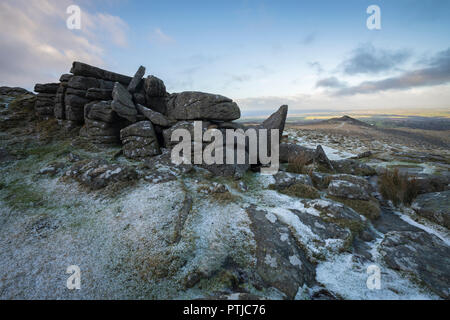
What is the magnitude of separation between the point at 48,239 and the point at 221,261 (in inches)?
214

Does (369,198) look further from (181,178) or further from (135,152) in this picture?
(135,152)

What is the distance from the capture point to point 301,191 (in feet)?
28.1

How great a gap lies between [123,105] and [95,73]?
4908 millimetres

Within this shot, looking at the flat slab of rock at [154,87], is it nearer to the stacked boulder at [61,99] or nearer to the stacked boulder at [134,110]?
the stacked boulder at [134,110]

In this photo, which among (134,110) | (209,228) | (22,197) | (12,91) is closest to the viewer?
(209,228)

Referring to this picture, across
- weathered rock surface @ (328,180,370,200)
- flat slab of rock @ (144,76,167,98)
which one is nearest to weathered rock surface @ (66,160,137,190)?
flat slab of rock @ (144,76,167,98)

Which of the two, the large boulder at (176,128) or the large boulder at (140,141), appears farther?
the large boulder at (176,128)

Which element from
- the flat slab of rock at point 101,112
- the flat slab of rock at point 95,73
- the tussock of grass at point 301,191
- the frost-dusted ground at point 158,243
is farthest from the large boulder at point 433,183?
the flat slab of rock at point 95,73

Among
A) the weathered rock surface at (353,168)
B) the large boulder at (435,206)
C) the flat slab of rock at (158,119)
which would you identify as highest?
the flat slab of rock at (158,119)

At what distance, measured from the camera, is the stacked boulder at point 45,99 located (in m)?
15.6

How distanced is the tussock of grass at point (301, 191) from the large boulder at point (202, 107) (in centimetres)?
744

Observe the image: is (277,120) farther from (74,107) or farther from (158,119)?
(74,107)

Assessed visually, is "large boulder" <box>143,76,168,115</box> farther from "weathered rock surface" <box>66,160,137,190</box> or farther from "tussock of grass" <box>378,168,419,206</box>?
"tussock of grass" <box>378,168,419,206</box>

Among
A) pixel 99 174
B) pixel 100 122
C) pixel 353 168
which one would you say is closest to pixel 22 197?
pixel 99 174
